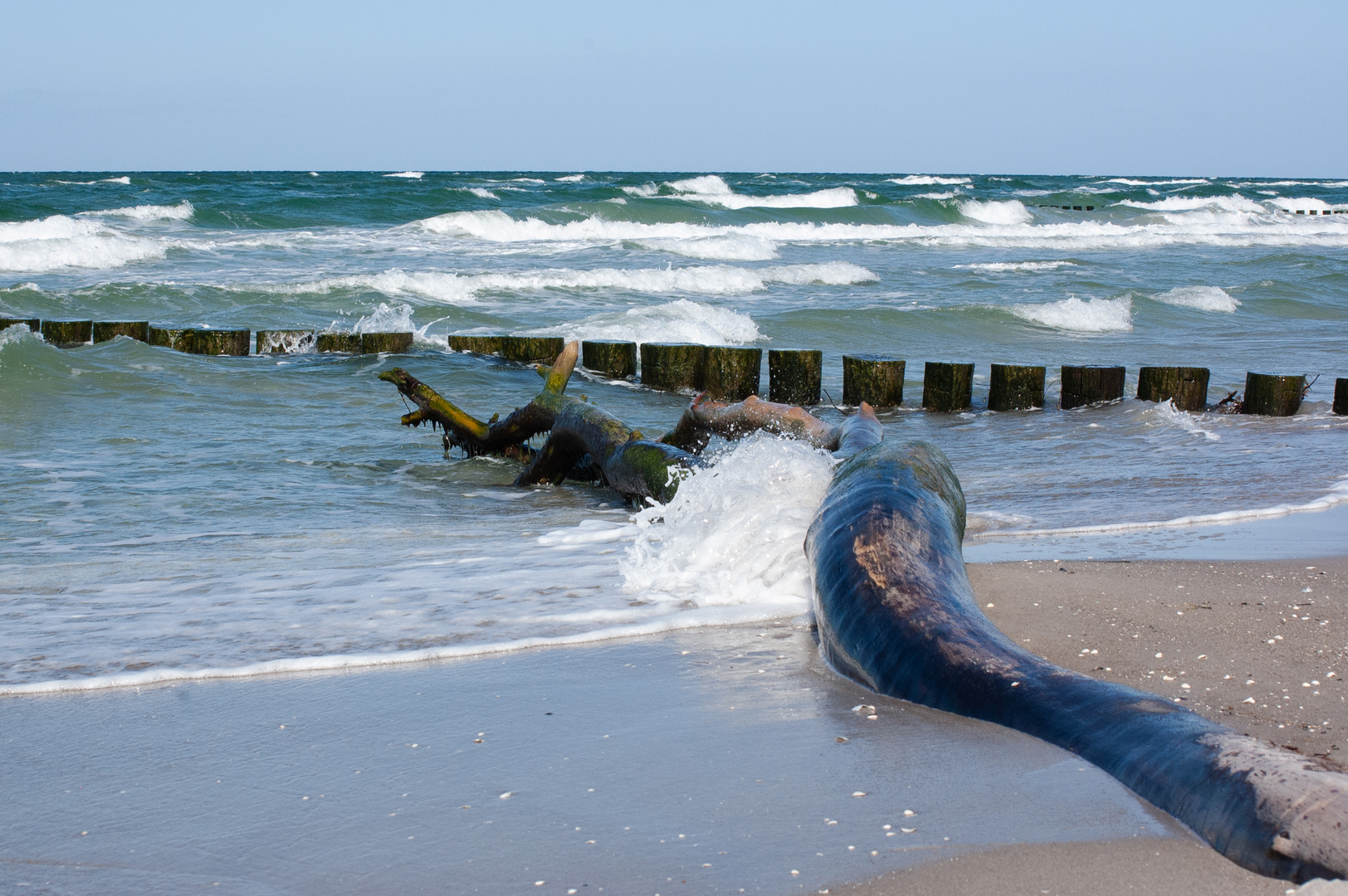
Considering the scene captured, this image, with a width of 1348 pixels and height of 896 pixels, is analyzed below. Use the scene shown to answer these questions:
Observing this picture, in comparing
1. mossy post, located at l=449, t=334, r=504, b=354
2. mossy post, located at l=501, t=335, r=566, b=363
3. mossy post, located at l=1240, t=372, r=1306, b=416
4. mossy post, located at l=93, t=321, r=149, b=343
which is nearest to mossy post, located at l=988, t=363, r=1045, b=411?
mossy post, located at l=1240, t=372, r=1306, b=416

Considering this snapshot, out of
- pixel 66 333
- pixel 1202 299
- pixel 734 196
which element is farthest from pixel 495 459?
pixel 734 196

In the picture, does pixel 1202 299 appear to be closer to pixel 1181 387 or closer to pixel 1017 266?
pixel 1017 266

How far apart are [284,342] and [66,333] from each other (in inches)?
80.2

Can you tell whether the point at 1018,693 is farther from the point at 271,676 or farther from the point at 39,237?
the point at 39,237

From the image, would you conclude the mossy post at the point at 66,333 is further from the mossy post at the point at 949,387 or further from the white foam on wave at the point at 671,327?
the mossy post at the point at 949,387

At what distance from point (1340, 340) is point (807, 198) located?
3610cm

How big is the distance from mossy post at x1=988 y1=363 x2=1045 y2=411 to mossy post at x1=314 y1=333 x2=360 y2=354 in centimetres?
625

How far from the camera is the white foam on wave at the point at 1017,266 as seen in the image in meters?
22.1

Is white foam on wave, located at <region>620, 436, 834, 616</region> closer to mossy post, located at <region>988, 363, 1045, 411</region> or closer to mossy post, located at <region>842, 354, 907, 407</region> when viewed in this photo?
mossy post, located at <region>842, 354, 907, 407</region>

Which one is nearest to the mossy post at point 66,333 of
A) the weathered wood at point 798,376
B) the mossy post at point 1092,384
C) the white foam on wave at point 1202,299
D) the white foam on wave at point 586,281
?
the white foam on wave at point 586,281

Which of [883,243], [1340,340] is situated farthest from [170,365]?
[883,243]

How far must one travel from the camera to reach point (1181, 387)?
28.8 feet

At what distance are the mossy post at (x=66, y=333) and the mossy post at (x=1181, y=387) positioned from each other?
9.80m

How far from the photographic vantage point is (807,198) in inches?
1905
